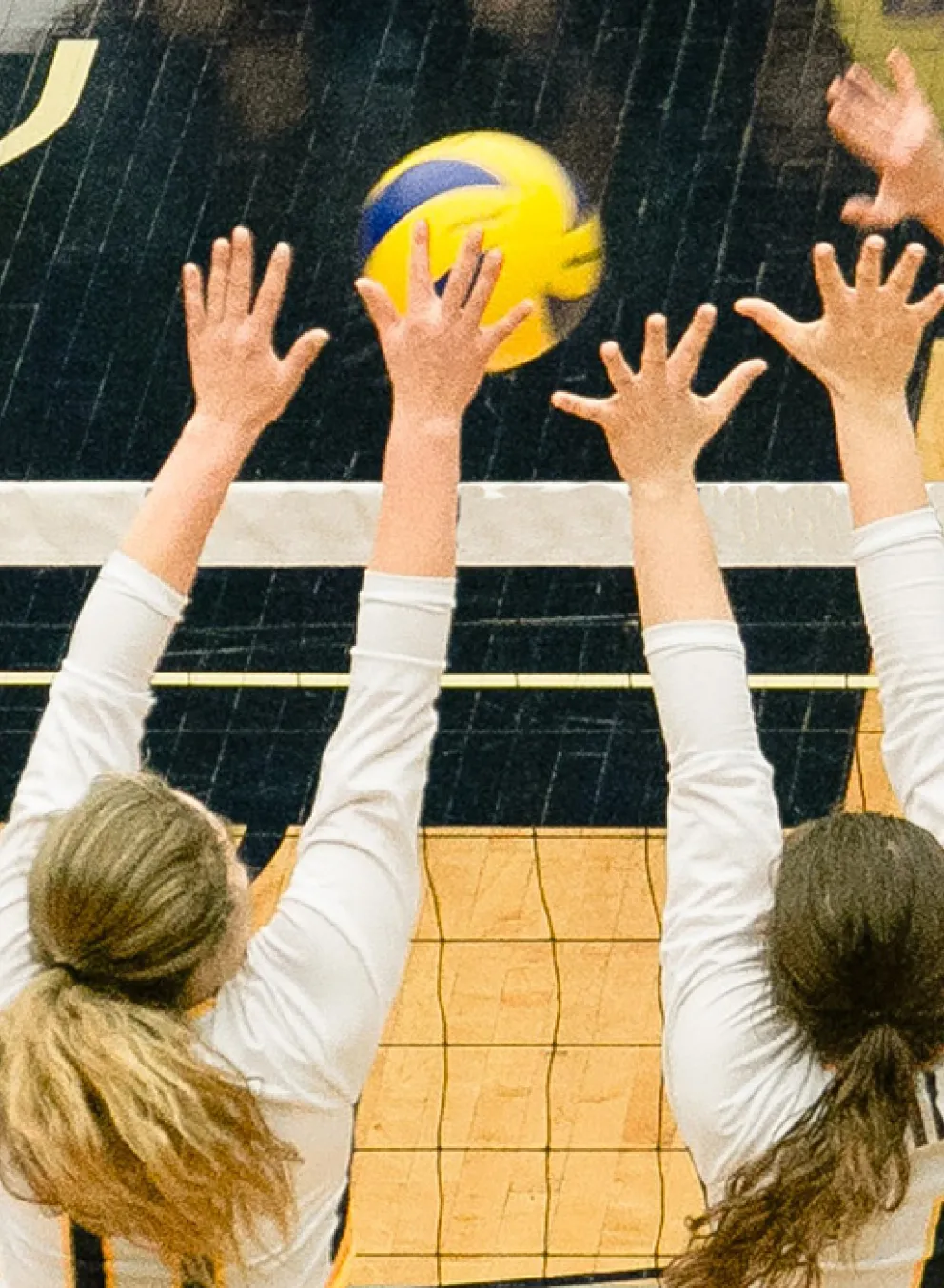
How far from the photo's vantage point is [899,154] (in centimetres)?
187

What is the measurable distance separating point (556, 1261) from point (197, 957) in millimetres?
2328

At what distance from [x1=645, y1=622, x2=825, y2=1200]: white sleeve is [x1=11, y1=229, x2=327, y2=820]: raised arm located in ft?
1.54

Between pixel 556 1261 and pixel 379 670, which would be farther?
pixel 556 1261

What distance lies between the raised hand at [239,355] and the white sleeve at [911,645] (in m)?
0.58

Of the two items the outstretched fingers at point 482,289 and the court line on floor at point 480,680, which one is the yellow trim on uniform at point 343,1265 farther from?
the court line on floor at point 480,680

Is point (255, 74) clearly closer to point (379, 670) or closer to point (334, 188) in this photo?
point (334, 188)

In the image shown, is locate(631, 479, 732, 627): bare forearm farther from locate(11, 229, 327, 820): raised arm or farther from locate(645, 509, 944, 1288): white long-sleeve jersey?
locate(11, 229, 327, 820): raised arm

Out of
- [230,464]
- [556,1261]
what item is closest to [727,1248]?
[230,464]

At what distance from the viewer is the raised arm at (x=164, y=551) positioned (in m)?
1.54

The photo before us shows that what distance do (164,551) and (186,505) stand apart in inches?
2.3

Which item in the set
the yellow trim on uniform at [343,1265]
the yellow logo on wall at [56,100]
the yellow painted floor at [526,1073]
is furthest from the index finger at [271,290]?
the yellow logo on wall at [56,100]

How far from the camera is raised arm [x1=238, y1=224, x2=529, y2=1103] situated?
1405mm

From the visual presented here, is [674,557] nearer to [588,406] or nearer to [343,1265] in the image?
[588,406]

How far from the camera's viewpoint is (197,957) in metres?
1.39
